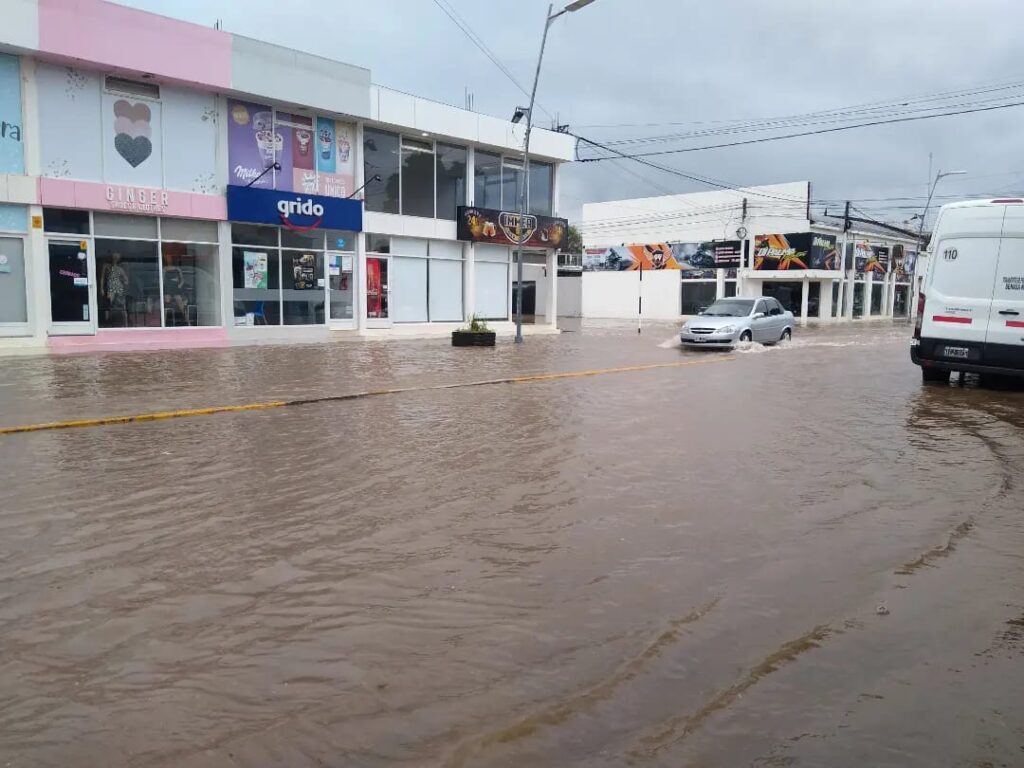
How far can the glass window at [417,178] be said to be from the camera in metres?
25.5

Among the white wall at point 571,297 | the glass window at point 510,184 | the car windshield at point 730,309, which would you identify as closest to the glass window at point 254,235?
the glass window at point 510,184

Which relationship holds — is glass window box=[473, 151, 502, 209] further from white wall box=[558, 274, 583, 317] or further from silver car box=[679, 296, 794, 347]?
white wall box=[558, 274, 583, 317]

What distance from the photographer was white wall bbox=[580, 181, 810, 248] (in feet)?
154

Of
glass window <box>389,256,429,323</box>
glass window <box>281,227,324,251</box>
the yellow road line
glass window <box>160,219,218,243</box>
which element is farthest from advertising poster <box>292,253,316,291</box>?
the yellow road line

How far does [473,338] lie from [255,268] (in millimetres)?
6332

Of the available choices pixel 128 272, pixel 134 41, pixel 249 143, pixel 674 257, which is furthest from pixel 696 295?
pixel 134 41

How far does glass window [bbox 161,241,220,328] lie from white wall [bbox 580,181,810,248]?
3589 centimetres

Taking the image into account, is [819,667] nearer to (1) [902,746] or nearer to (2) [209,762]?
(1) [902,746]

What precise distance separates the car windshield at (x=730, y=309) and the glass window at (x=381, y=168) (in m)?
10.4

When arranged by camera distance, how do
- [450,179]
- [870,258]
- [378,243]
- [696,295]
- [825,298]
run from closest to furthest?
[378,243]
[450,179]
[825,298]
[696,295]
[870,258]

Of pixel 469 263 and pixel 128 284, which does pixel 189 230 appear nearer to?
pixel 128 284

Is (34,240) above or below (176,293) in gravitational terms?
above

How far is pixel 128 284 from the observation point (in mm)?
19391

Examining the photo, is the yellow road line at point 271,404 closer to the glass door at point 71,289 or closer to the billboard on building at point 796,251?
the glass door at point 71,289
